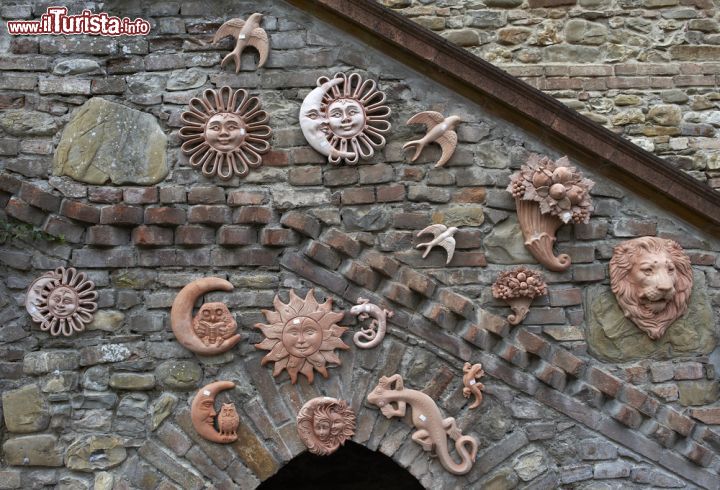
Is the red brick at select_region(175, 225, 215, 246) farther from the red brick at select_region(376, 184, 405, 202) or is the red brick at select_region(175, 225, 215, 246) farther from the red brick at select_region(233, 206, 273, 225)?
the red brick at select_region(376, 184, 405, 202)

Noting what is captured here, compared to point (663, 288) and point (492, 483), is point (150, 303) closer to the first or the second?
point (492, 483)

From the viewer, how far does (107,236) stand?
14.9 ft

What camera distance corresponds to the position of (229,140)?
459 centimetres

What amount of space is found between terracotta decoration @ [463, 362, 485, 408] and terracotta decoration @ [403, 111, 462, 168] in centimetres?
109

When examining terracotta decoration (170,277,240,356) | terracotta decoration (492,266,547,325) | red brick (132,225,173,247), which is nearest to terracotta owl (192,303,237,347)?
terracotta decoration (170,277,240,356)

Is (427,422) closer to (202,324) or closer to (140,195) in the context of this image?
(202,324)

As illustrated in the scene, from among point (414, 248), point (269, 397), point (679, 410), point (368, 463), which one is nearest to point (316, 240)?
point (414, 248)

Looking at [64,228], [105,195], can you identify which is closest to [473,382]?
[105,195]

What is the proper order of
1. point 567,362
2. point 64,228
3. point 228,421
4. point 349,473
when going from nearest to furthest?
point 228,421 < point 567,362 < point 64,228 < point 349,473

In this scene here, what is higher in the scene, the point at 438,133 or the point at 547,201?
the point at 438,133

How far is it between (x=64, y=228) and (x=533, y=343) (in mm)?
2534

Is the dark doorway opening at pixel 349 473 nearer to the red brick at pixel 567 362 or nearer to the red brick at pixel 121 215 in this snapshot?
the red brick at pixel 567 362

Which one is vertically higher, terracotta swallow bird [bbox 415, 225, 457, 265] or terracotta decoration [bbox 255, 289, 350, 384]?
terracotta swallow bird [bbox 415, 225, 457, 265]

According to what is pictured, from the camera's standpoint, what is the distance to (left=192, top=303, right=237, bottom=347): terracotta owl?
444 centimetres
